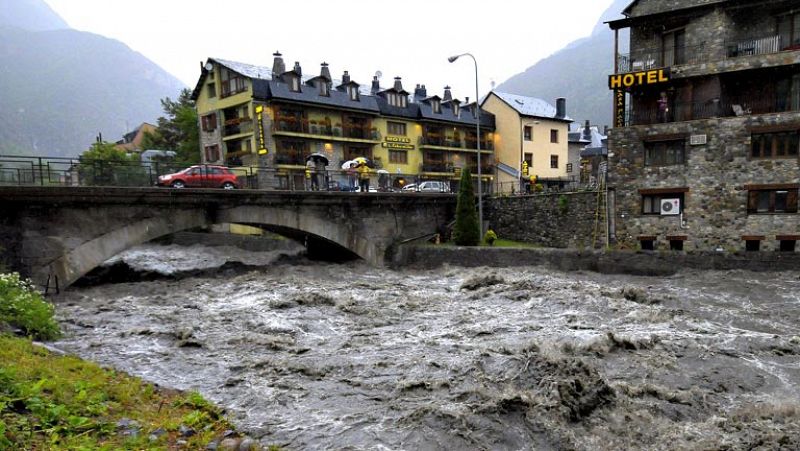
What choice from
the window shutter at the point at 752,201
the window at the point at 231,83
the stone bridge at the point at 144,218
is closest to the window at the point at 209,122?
the window at the point at 231,83

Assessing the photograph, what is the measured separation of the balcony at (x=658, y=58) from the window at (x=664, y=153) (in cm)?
571

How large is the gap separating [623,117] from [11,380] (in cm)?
3608

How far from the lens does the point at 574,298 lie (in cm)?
2019

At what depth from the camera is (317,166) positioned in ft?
130

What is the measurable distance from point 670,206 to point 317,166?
26.7 metres

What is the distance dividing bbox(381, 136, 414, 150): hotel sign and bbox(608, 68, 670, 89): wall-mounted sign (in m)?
27.1

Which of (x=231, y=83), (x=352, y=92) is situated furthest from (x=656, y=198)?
(x=231, y=83)

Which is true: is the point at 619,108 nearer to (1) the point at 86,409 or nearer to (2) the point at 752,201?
(2) the point at 752,201

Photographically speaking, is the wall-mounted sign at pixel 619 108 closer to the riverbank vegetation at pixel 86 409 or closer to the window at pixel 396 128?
the window at pixel 396 128

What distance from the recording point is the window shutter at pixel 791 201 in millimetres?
27386

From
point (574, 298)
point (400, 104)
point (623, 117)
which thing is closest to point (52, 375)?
point (574, 298)

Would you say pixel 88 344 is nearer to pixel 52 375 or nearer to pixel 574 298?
pixel 52 375

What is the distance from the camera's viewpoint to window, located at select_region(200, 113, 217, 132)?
50.4 meters

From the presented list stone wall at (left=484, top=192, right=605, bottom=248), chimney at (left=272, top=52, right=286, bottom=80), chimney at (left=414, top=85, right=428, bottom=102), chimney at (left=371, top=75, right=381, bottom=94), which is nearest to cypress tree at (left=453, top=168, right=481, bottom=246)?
stone wall at (left=484, top=192, right=605, bottom=248)
